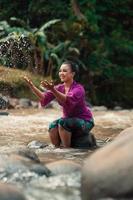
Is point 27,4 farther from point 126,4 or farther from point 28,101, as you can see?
point 28,101

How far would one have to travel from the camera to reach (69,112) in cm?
625

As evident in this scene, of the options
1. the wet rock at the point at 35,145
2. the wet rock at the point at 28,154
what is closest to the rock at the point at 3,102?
the wet rock at the point at 35,145

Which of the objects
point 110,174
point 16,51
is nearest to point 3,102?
point 16,51

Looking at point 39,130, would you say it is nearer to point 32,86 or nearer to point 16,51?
point 32,86

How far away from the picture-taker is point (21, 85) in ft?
46.1

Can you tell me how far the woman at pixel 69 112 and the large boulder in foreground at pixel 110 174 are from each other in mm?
2388

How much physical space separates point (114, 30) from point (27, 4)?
3039 millimetres

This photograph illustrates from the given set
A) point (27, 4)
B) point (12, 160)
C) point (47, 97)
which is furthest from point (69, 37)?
point (12, 160)

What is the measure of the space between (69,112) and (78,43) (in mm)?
10135

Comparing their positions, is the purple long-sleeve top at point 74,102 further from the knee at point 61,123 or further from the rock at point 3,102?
the rock at point 3,102

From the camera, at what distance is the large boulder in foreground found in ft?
11.3

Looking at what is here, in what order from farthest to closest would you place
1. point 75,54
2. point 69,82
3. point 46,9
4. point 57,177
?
1. point 46,9
2. point 75,54
3. point 69,82
4. point 57,177

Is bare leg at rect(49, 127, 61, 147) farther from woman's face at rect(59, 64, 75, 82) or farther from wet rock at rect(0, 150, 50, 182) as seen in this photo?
wet rock at rect(0, 150, 50, 182)

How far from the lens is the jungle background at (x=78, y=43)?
51.0 ft
